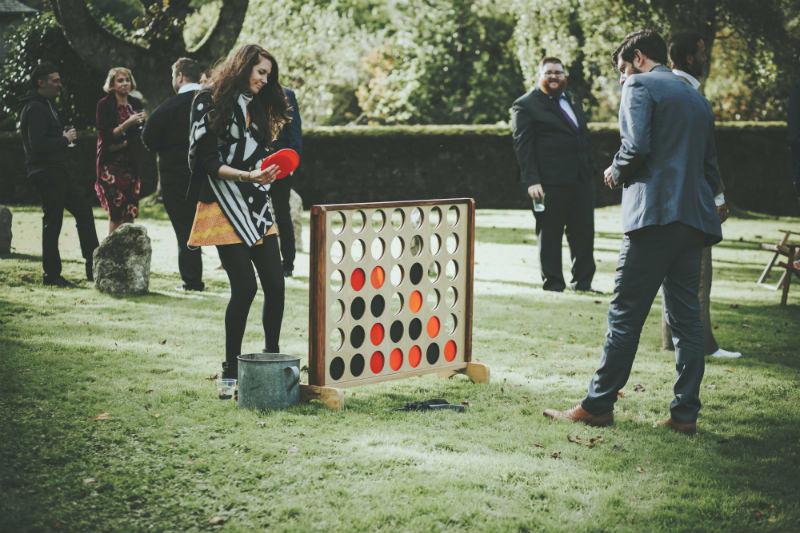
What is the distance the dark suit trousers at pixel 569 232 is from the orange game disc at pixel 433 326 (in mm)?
4584

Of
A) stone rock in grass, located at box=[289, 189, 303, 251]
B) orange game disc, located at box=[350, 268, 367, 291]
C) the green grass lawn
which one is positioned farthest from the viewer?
stone rock in grass, located at box=[289, 189, 303, 251]

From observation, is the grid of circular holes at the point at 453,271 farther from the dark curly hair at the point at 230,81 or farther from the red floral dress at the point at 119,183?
the red floral dress at the point at 119,183

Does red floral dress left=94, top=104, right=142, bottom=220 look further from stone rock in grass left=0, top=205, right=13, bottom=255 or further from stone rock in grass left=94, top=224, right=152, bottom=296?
stone rock in grass left=0, top=205, right=13, bottom=255

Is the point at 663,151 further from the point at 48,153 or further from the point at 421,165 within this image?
the point at 421,165

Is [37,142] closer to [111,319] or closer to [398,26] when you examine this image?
[111,319]

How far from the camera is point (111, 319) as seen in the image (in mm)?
8781

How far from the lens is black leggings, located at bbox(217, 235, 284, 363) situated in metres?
6.02

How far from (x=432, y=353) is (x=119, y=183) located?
18.8 feet

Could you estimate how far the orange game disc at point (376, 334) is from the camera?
6273 mm

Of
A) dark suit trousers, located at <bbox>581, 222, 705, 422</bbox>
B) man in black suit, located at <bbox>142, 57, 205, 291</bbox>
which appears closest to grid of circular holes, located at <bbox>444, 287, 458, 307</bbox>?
dark suit trousers, located at <bbox>581, 222, 705, 422</bbox>

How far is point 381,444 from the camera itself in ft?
17.2

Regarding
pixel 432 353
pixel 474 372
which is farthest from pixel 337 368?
pixel 474 372

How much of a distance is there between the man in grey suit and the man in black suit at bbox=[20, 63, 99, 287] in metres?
6.83

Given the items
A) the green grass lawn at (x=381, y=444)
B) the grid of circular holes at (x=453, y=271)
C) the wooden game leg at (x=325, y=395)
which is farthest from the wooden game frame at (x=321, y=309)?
the grid of circular holes at (x=453, y=271)
